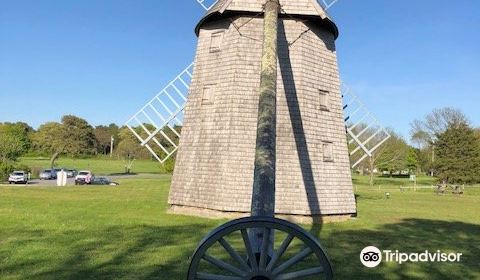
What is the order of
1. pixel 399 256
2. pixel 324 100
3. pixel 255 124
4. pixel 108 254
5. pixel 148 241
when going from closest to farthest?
pixel 108 254, pixel 399 256, pixel 148 241, pixel 255 124, pixel 324 100

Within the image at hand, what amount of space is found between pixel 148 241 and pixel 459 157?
140ft

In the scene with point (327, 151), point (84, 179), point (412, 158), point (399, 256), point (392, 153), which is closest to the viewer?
point (399, 256)

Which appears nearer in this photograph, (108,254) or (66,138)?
(108,254)

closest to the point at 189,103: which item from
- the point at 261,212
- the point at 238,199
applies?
the point at 238,199

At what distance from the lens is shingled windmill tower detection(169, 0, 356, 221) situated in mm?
16406

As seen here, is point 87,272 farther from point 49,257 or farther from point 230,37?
point 230,37

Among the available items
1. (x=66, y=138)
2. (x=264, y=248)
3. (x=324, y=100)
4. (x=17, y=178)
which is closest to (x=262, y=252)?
(x=264, y=248)

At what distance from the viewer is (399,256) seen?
444 inches

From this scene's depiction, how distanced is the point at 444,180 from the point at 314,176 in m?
37.1

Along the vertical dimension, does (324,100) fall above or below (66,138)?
below

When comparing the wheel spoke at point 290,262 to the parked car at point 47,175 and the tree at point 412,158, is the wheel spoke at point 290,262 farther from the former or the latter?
the tree at point 412,158

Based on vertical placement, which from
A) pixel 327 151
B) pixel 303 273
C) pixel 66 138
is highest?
pixel 66 138

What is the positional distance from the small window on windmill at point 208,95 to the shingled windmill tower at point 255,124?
37mm

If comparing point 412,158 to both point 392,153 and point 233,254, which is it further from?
point 233,254
